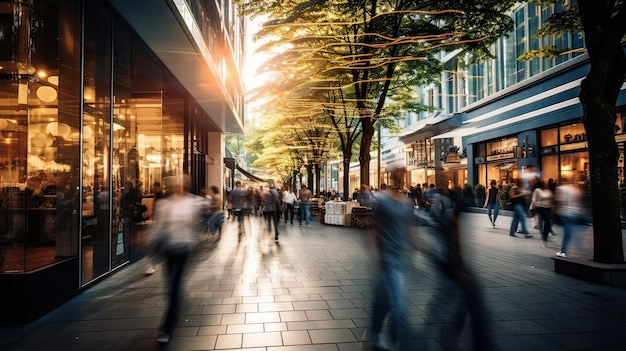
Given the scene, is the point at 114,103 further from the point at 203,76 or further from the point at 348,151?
the point at 348,151

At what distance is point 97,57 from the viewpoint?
7.81 meters

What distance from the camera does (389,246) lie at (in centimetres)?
425

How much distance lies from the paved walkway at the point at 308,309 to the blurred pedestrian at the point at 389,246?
36cm

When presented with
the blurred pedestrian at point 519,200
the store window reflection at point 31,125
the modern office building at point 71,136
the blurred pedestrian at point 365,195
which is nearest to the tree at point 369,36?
the blurred pedestrian at point 365,195

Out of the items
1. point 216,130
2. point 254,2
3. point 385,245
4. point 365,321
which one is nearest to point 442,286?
point 365,321

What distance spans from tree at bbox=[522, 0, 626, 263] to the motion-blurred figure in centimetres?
453

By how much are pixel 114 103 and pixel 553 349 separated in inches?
322

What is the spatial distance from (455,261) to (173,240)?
2921mm

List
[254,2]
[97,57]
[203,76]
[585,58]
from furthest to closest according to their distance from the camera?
[585,58] → [203,76] → [254,2] → [97,57]

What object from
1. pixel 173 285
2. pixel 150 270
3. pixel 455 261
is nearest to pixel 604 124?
pixel 455 261

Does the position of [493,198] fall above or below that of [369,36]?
below

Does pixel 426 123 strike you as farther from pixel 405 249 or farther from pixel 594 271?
pixel 405 249

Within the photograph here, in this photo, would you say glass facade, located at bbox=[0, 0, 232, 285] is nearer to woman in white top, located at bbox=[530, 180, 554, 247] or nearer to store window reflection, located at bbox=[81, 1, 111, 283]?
store window reflection, located at bbox=[81, 1, 111, 283]

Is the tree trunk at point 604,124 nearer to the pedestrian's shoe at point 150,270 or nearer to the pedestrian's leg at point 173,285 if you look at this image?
the pedestrian's leg at point 173,285
